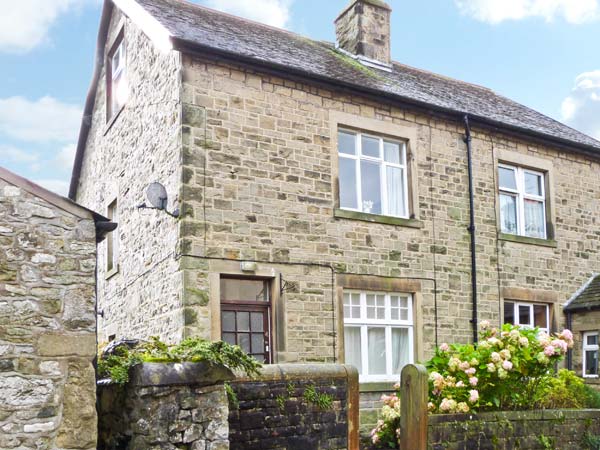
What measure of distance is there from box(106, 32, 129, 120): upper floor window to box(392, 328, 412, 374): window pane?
22.8ft

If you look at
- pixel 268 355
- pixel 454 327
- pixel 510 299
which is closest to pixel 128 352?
pixel 268 355

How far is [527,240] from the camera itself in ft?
52.5

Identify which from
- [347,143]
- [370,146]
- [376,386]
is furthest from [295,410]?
[370,146]

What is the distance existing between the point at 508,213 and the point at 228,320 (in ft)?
22.9

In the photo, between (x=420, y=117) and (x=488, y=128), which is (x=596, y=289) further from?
(x=420, y=117)

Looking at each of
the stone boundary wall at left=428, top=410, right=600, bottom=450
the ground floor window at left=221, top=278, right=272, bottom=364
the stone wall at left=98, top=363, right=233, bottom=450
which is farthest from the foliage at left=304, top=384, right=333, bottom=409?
the ground floor window at left=221, top=278, right=272, bottom=364

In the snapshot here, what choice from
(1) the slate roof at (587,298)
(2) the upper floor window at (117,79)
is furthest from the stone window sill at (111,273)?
(1) the slate roof at (587,298)

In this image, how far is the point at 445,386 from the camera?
1086 centimetres

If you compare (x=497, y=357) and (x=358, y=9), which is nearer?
(x=497, y=357)

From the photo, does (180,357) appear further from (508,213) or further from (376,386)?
(508,213)

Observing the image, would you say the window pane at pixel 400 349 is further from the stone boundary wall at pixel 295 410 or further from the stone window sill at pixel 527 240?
the stone boundary wall at pixel 295 410

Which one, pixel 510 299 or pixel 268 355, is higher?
pixel 510 299

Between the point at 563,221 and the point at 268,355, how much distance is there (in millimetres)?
7979

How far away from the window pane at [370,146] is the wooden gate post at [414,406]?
5.59 m
